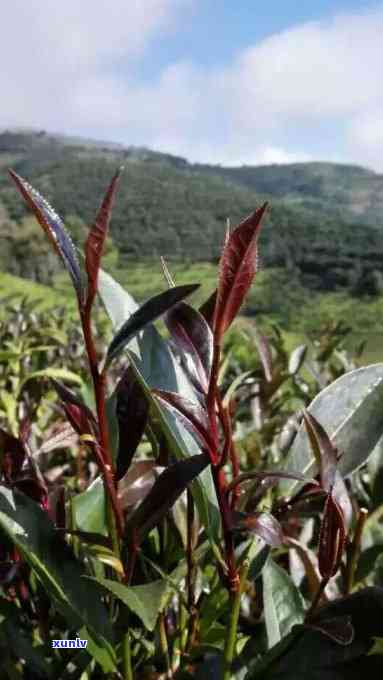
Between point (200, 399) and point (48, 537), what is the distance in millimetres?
175

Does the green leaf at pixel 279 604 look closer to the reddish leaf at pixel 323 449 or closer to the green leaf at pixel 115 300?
the reddish leaf at pixel 323 449

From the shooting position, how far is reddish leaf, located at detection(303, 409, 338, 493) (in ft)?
2.09

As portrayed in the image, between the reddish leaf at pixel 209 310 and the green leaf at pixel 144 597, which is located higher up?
the reddish leaf at pixel 209 310

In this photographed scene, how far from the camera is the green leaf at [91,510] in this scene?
82 cm

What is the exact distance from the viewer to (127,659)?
654 mm

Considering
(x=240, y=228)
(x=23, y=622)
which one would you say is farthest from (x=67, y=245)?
(x=23, y=622)

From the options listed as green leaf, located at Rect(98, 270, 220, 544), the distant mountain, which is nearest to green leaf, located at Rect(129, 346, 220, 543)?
green leaf, located at Rect(98, 270, 220, 544)

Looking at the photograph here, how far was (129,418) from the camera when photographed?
70 cm

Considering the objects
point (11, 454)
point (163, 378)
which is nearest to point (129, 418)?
point (163, 378)

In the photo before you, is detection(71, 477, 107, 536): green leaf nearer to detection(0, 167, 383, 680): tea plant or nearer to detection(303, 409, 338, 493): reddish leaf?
detection(0, 167, 383, 680): tea plant

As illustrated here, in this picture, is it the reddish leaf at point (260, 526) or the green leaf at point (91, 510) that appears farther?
the green leaf at point (91, 510)

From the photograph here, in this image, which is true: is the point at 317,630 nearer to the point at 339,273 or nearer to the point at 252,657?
the point at 252,657

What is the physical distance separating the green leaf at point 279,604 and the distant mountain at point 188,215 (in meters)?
7.50

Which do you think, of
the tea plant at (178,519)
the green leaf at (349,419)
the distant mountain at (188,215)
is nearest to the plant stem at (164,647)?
the tea plant at (178,519)
